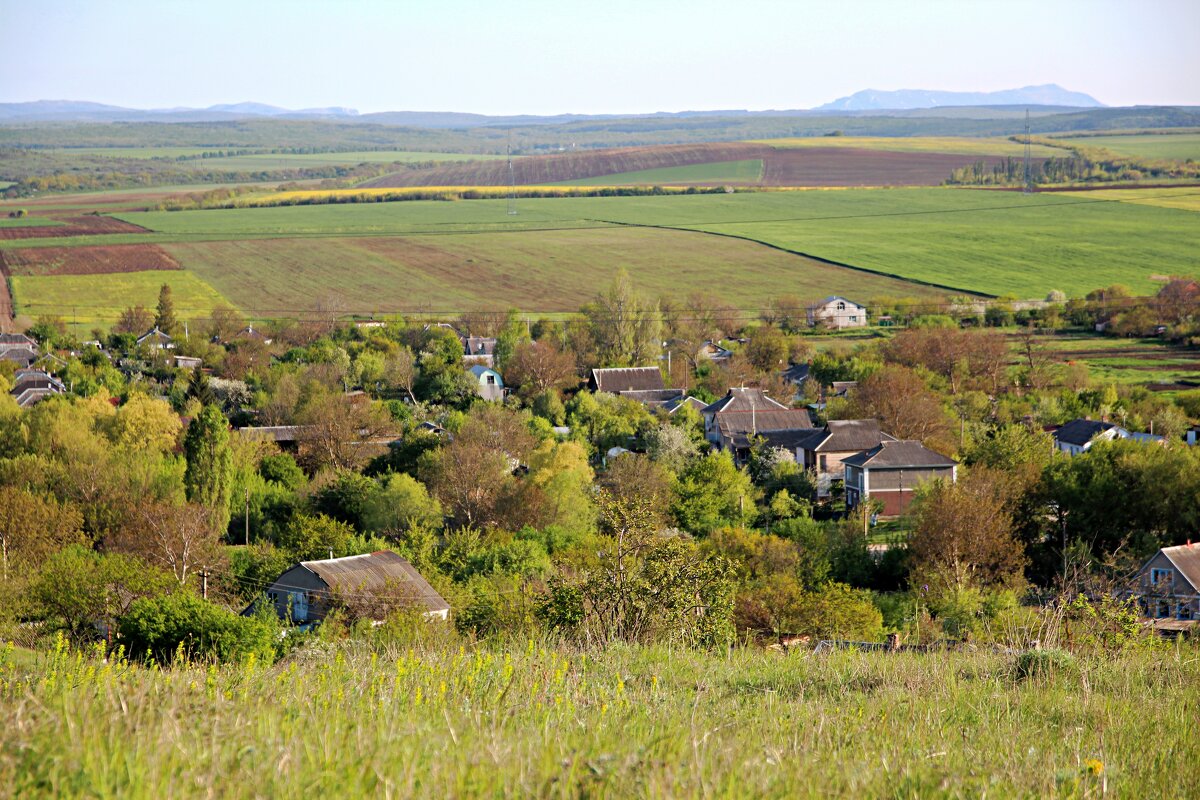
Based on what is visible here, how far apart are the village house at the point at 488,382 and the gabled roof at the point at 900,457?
15.4m

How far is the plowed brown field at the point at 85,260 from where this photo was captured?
79062 millimetres

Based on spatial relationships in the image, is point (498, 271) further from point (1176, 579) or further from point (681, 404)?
point (1176, 579)

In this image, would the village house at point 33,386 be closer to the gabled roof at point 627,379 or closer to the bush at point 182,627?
the gabled roof at point 627,379

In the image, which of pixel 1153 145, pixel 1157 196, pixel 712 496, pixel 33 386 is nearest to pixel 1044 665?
pixel 712 496

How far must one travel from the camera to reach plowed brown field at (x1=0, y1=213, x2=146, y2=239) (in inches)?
3807

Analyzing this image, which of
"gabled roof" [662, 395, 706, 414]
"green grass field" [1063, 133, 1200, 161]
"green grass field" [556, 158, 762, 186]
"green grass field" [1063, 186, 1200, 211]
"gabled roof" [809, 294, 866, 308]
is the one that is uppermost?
"green grass field" [1063, 133, 1200, 161]

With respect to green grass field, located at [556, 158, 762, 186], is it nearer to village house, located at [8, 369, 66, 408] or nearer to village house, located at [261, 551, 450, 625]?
village house, located at [8, 369, 66, 408]

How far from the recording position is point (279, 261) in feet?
278

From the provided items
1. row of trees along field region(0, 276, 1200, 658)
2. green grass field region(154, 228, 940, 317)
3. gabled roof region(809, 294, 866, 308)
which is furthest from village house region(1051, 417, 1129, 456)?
green grass field region(154, 228, 940, 317)

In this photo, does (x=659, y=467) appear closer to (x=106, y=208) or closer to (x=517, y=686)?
(x=517, y=686)

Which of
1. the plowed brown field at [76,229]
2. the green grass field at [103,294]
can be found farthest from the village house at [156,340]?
the plowed brown field at [76,229]

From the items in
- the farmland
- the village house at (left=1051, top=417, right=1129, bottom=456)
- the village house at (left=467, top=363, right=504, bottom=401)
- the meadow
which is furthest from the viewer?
the farmland

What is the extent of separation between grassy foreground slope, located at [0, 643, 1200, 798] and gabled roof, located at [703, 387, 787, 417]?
32461 mm

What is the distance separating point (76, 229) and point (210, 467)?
8207 cm
